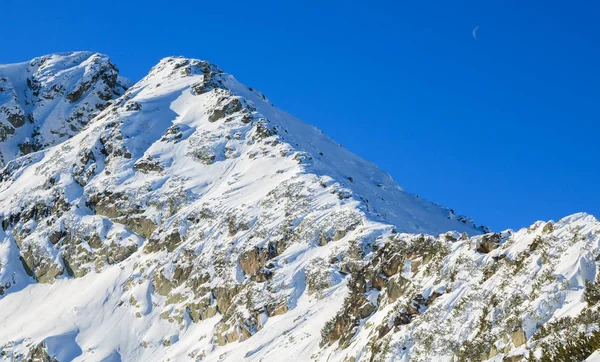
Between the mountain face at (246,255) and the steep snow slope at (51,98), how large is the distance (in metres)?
17.9

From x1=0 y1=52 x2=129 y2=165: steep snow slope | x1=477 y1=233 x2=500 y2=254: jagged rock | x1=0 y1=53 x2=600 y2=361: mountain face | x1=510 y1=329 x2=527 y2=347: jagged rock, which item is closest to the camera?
x1=510 y1=329 x2=527 y2=347: jagged rock

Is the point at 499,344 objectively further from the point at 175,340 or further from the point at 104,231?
the point at 104,231

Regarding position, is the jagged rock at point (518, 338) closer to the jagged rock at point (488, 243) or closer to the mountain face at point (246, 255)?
the mountain face at point (246, 255)

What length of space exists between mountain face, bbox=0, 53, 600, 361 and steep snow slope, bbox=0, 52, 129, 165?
707 inches

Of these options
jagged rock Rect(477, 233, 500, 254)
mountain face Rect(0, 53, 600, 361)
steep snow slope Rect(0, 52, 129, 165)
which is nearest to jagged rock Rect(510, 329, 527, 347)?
mountain face Rect(0, 53, 600, 361)

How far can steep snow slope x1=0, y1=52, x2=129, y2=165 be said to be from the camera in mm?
138750

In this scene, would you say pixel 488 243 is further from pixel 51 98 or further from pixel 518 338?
pixel 51 98

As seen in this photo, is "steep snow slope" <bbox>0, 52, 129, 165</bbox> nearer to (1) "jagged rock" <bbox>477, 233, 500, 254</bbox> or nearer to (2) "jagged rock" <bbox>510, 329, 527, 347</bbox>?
(1) "jagged rock" <bbox>477, 233, 500, 254</bbox>

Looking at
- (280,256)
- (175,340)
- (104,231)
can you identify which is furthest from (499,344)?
(104,231)

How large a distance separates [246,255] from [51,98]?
90.2 m

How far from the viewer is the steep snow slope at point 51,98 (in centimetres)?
13875

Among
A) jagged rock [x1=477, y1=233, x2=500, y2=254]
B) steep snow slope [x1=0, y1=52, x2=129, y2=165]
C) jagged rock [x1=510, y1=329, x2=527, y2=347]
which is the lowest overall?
jagged rock [x1=510, y1=329, x2=527, y2=347]

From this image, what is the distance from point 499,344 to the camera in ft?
122

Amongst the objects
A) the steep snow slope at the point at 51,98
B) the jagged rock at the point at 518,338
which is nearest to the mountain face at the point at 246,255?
the jagged rock at the point at 518,338
